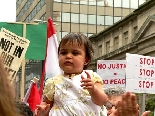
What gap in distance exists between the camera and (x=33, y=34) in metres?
10.1

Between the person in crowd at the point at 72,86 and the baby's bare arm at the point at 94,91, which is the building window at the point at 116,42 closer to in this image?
the person in crowd at the point at 72,86

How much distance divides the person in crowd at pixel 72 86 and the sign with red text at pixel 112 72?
8.13 m

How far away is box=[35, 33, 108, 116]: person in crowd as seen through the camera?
285 cm

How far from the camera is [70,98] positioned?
2887mm

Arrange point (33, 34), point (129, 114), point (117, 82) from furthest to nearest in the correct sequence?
point (117, 82), point (33, 34), point (129, 114)

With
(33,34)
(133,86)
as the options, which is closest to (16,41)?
(33,34)

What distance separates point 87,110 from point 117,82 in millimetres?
8629

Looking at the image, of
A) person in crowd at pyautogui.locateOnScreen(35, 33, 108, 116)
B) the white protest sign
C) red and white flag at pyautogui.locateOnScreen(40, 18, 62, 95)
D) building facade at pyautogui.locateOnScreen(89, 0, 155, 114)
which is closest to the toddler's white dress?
person in crowd at pyautogui.locateOnScreen(35, 33, 108, 116)

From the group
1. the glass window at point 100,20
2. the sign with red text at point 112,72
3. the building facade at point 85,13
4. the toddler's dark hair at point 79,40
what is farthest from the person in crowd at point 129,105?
the glass window at point 100,20

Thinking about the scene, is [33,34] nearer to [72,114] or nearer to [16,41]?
[16,41]

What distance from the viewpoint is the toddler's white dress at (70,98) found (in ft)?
9.33

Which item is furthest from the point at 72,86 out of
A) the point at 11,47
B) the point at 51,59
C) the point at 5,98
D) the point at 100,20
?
the point at 100,20

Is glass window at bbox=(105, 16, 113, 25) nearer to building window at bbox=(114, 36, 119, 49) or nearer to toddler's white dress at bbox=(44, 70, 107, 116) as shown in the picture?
building window at bbox=(114, 36, 119, 49)

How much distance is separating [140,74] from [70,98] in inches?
310
